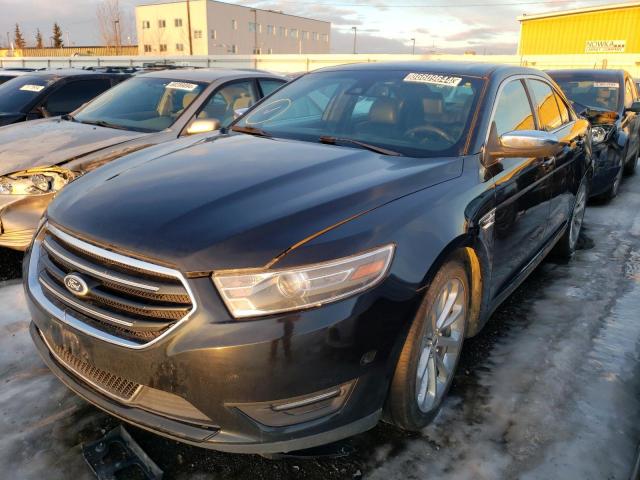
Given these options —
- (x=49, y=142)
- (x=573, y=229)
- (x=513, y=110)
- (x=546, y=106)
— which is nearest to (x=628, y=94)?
(x=573, y=229)

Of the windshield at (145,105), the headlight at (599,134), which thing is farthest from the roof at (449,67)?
the headlight at (599,134)

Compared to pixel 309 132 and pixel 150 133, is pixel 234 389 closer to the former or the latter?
pixel 309 132

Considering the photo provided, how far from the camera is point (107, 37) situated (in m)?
49.3

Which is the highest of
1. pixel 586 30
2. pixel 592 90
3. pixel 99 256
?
pixel 586 30

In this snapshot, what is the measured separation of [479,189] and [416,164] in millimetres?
338

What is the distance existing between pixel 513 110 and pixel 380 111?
2.86 ft

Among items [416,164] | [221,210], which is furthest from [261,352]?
[416,164]

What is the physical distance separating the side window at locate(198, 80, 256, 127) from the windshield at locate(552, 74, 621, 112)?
468cm

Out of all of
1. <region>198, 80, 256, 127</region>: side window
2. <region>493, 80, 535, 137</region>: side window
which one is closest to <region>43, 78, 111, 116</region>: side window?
<region>198, 80, 256, 127</region>: side window

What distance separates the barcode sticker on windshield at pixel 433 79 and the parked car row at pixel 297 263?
18mm

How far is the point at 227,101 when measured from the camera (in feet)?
18.0

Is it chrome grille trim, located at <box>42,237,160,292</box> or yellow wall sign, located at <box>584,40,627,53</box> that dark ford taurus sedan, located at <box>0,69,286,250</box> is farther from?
yellow wall sign, located at <box>584,40,627,53</box>

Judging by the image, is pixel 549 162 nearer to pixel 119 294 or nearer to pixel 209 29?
pixel 119 294

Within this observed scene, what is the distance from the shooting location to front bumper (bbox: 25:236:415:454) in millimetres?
1715
